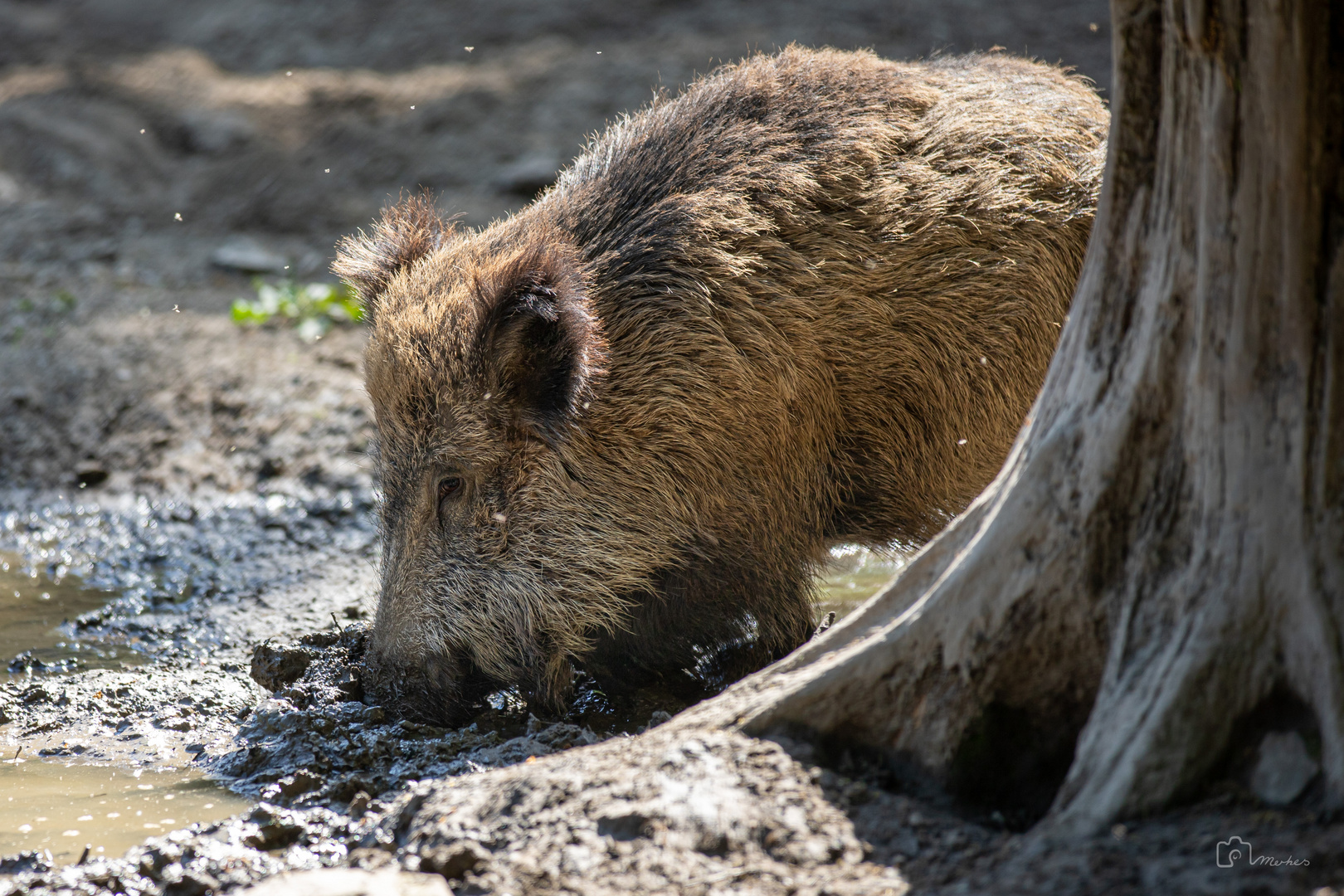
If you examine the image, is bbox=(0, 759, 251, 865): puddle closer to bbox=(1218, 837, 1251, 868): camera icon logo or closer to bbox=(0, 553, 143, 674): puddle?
bbox=(0, 553, 143, 674): puddle

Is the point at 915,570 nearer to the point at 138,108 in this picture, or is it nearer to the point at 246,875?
the point at 246,875

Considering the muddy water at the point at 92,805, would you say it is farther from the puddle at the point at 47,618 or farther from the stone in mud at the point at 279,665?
the puddle at the point at 47,618

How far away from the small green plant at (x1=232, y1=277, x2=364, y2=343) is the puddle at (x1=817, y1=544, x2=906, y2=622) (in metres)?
3.55

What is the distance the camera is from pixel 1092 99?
4.49m

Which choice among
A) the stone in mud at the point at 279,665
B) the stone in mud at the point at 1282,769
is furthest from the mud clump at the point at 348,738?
the stone in mud at the point at 1282,769

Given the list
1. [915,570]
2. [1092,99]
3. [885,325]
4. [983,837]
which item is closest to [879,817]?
[983,837]

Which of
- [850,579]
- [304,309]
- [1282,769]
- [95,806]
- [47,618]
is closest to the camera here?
[1282,769]

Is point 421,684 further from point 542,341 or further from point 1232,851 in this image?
point 1232,851

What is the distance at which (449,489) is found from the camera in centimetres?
409

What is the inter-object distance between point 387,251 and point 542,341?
0.94m

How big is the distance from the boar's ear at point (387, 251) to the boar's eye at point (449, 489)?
754mm

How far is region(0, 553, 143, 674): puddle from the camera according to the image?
4547mm

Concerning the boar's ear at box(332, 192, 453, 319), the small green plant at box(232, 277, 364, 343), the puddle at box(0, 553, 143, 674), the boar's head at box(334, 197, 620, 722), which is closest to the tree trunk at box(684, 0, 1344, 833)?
the boar's head at box(334, 197, 620, 722)

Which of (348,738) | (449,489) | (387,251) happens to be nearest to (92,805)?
(348,738)
